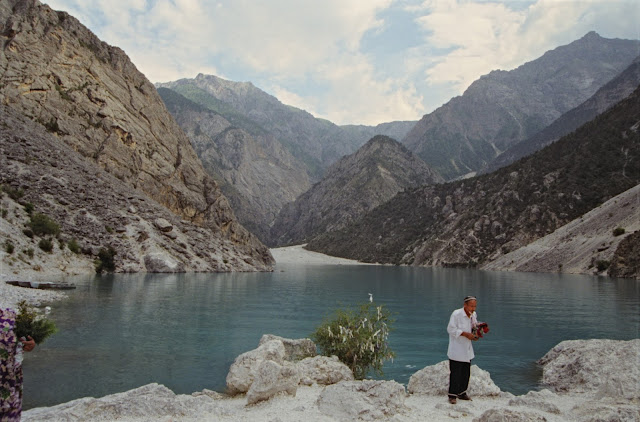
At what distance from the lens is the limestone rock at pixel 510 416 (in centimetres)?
830

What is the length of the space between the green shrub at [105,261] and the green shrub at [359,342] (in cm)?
5195

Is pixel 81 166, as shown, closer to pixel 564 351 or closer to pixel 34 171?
pixel 34 171

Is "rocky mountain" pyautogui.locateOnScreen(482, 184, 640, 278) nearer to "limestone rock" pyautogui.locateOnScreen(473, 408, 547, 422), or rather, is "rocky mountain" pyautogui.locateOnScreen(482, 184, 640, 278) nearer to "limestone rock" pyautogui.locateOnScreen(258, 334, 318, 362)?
"limestone rock" pyautogui.locateOnScreen(258, 334, 318, 362)

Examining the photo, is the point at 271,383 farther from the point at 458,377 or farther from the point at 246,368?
the point at 458,377

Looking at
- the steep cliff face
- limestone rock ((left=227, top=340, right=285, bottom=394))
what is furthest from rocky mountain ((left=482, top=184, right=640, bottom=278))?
limestone rock ((left=227, top=340, right=285, bottom=394))

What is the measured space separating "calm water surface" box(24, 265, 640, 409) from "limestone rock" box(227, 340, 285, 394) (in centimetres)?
225

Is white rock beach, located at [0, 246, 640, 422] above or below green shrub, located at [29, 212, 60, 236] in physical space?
below

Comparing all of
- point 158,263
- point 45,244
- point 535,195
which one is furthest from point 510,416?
point 535,195

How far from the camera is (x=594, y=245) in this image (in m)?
75.7

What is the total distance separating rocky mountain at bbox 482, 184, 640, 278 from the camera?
6744 cm

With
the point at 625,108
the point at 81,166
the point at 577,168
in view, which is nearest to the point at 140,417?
the point at 81,166

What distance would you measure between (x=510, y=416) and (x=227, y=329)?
20238mm

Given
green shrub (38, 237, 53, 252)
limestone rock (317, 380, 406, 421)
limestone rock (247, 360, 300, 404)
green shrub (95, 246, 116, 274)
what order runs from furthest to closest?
green shrub (95, 246, 116, 274) < green shrub (38, 237, 53, 252) < limestone rock (247, 360, 300, 404) < limestone rock (317, 380, 406, 421)

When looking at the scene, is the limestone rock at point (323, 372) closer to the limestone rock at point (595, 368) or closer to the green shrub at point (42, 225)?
the limestone rock at point (595, 368)
